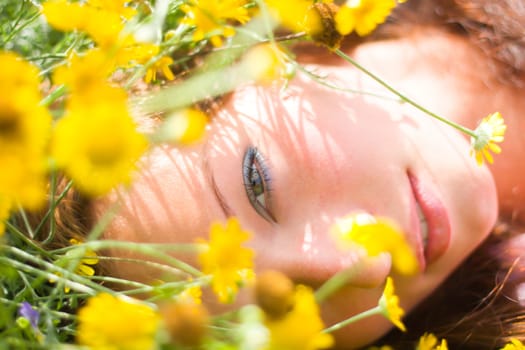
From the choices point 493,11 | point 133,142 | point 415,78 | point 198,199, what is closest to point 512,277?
point 415,78

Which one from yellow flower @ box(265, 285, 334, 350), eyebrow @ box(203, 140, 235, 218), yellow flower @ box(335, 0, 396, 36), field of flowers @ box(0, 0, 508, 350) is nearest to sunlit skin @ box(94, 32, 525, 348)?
eyebrow @ box(203, 140, 235, 218)

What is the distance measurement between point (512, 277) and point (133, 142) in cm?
100

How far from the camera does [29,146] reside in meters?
0.29

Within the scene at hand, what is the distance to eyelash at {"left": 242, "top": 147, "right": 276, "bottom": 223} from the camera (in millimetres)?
784

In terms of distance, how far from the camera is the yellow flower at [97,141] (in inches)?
10.9

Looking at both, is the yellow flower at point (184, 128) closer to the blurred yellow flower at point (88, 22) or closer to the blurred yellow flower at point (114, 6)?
the blurred yellow flower at point (88, 22)

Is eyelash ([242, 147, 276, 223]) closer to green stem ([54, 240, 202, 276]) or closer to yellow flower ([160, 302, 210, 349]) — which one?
green stem ([54, 240, 202, 276])

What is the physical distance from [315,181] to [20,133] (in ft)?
1.71

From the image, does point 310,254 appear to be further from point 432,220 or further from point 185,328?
point 185,328

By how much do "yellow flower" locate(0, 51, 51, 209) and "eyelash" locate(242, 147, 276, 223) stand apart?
489 mm

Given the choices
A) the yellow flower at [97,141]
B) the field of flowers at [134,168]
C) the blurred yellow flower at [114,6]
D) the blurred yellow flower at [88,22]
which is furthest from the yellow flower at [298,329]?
the blurred yellow flower at [114,6]

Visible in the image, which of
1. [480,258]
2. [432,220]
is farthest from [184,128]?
[480,258]

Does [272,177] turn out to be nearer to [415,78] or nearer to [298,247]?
[298,247]

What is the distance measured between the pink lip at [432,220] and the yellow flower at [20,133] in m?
0.63
